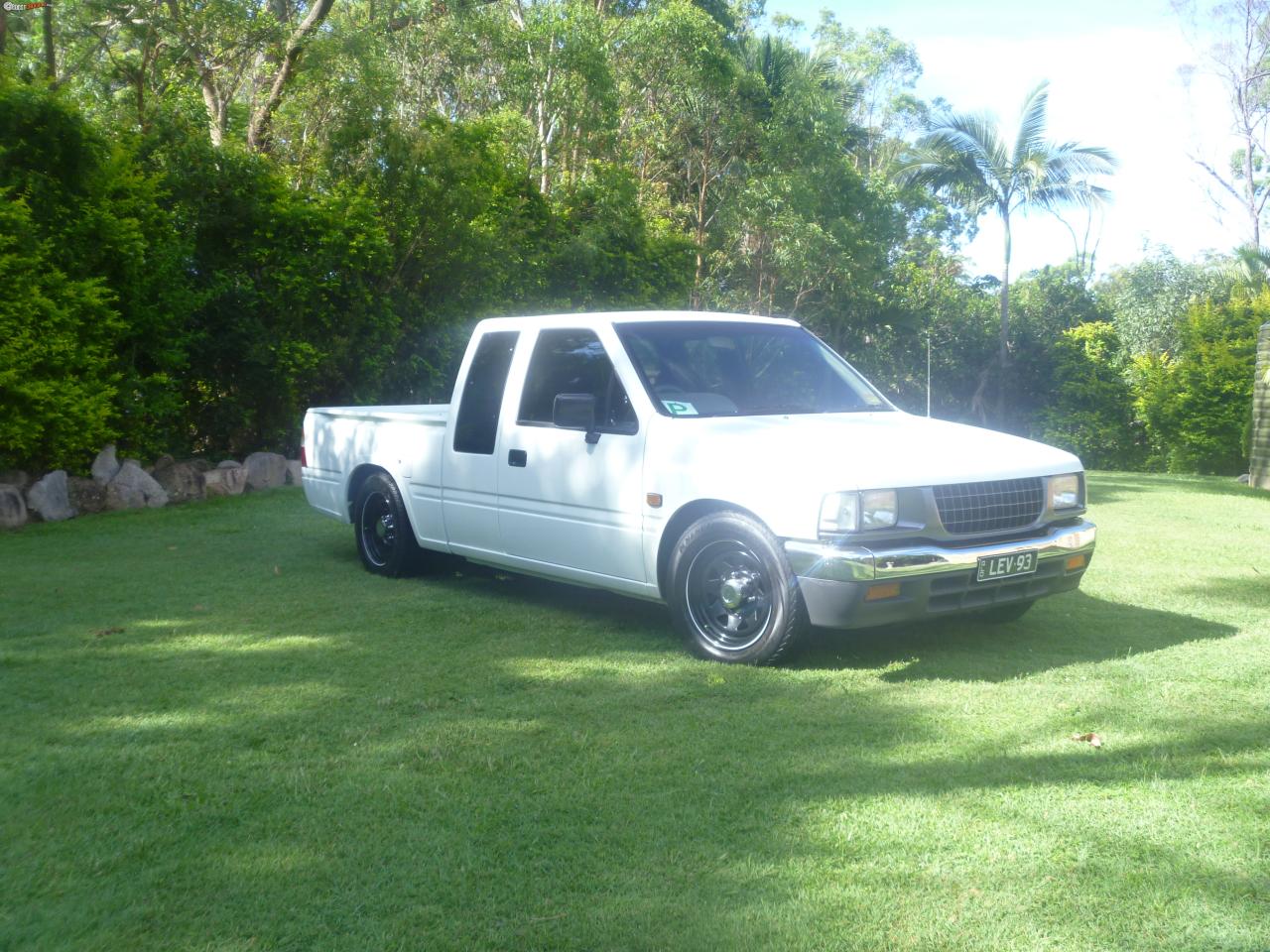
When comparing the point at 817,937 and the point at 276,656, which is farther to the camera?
the point at 276,656

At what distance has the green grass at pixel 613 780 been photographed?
3.35 m

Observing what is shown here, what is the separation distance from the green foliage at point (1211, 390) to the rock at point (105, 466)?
19.1 meters

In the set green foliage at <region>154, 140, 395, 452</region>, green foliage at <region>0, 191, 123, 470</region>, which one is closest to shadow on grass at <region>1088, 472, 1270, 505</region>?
green foliage at <region>154, 140, 395, 452</region>

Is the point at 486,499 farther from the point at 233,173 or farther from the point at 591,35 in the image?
the point at 591,35

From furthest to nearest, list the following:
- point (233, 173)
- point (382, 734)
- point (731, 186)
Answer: point (731, 186) < point (233, 173) < point (382, 734)

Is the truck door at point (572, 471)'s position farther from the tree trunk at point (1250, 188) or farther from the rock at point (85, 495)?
the tree trunk at point (1250, 188)

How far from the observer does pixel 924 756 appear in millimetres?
4660

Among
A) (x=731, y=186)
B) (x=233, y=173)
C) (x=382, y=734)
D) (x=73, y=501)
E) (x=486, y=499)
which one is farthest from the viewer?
(x=731, y=186)

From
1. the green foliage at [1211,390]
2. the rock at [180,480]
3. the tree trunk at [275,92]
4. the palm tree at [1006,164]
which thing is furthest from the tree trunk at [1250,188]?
the rock at [180,480]

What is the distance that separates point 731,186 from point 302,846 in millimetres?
28399

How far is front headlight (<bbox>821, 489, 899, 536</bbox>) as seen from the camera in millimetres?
5680

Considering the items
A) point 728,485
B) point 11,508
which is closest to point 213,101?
point 11,508

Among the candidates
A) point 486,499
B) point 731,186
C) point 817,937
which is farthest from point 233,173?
point 731,186

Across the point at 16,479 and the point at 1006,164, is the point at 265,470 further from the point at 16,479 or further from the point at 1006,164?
the point at 1006,164
